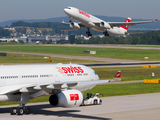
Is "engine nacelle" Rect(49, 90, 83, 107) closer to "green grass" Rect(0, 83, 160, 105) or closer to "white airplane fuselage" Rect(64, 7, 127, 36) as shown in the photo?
"green grass" Rect(0, 83, 160, 105)

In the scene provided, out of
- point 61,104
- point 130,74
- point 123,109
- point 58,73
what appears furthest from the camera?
point 130,74

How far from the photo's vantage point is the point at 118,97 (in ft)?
136

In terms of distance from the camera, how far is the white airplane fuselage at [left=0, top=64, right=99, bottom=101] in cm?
2812

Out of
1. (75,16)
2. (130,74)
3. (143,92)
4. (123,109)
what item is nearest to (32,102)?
(123,109)

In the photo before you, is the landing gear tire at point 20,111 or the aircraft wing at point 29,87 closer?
the aircraft wing at point 29,87

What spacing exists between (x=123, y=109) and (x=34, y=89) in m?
10.0

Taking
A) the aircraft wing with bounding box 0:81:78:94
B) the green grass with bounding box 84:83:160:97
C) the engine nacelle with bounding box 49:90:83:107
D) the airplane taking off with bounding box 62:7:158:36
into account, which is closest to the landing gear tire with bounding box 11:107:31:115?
the aircraft wing with bounding box 0:81:78:94

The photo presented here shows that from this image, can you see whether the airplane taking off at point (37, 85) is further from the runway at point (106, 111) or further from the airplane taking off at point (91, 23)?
the airplane taking off at point (91, 23)

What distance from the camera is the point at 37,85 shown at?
27.5 meters

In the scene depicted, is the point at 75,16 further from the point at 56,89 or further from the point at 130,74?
the point at 56,89

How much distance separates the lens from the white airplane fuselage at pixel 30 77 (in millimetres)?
28125

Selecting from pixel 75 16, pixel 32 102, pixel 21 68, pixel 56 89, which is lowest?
pixel 32 102

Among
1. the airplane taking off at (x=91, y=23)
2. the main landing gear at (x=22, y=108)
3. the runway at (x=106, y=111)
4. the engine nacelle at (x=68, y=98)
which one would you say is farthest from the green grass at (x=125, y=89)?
the airplane taking off at (x=91, y=23)

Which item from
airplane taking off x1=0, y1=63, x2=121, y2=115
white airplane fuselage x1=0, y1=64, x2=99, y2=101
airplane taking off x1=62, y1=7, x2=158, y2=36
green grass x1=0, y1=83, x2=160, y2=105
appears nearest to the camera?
airplane taking off x1=0, y1=63, x2=121, y2=115
